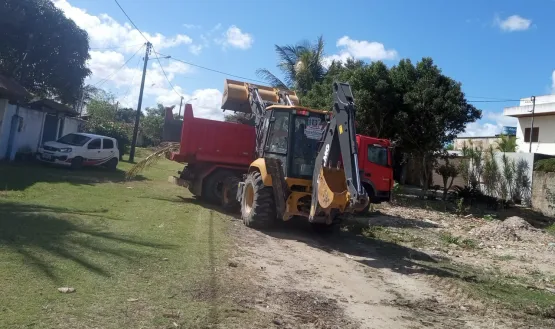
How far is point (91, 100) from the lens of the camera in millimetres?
51594

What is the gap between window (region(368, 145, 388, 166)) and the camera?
61.0ft

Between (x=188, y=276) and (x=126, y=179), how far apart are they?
47.4ft

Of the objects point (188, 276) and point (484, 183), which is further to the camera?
point (484, 183)

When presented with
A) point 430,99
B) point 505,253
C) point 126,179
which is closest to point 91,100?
point 126,179

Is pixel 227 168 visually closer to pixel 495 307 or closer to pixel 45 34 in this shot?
pixel 495 307

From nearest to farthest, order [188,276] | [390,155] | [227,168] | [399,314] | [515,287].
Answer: [399,314] < [188,276] < [515,287] < [227,168] < [390,155]

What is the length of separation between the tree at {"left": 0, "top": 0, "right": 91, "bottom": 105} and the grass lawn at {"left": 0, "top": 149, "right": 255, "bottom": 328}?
17222 millimetres

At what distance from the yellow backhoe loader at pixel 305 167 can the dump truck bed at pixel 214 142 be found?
118cm

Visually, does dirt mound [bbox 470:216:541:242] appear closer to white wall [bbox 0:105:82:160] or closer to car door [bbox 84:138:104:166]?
car door [bbox 84:138:104:166]

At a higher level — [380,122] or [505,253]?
[380,122]

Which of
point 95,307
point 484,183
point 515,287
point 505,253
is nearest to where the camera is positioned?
point 95,307

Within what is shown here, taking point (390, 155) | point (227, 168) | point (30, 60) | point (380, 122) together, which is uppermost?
point (30, 60)

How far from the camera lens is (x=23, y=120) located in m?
22.7

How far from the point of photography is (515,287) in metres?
8.80
